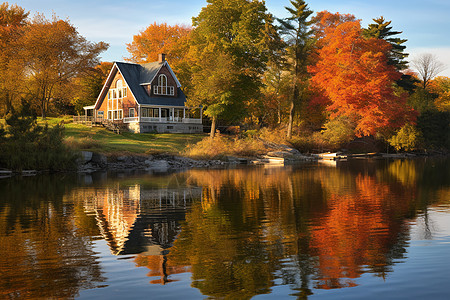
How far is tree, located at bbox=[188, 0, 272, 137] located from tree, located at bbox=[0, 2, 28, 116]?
2384 centimetres

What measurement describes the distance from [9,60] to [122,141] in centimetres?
2570

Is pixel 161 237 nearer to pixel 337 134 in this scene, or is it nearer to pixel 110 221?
pixel 110 221

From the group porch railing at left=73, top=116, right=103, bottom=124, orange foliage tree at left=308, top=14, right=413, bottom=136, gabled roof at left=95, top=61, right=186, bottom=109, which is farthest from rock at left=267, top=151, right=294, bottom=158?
porch railing at left=73, top=116, right=103, bottom=124

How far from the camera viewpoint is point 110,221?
46.7 feet

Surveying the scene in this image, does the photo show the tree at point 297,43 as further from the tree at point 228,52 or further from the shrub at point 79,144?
the shrub at point 79,144

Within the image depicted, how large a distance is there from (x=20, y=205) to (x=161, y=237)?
8698 mm

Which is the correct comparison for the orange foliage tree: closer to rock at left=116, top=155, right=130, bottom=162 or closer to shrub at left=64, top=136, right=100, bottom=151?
rock at left=116, top=155, right=130, bottom=162

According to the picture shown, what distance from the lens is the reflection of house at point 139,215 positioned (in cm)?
1124

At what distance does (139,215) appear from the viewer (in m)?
15.2

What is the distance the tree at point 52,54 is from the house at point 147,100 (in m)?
5.07

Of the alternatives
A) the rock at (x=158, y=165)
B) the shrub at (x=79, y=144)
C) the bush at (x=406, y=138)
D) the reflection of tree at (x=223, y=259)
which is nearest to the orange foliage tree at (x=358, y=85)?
the bush at (x=406, y=138)

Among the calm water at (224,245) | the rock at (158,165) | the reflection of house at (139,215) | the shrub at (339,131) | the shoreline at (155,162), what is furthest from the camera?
the shrub at (339,131)

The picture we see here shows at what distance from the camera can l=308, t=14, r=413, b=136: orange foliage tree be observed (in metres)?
52.2

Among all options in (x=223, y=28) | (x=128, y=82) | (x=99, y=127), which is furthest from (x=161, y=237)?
(x=128, y=82)
